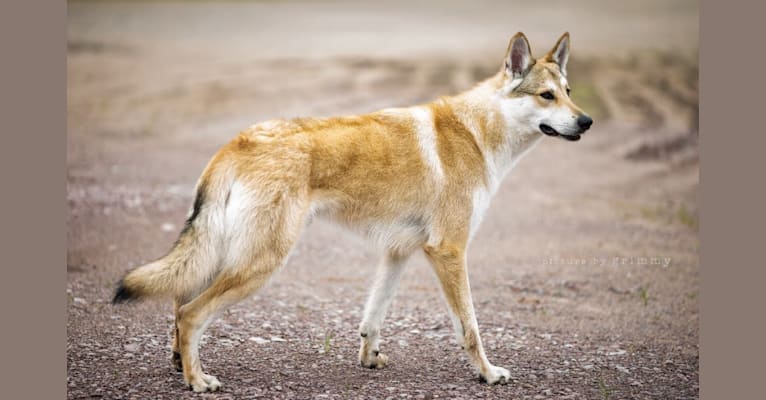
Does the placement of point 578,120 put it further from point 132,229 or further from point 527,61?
point 132,229

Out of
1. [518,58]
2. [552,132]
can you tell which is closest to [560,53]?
[518,58]

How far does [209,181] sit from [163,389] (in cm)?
124

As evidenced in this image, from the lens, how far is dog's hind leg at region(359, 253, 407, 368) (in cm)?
467

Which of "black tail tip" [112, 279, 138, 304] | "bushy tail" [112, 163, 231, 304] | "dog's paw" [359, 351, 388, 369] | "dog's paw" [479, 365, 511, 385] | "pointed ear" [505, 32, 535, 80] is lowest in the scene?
"dog's paw" [359, 351, 388, 369]

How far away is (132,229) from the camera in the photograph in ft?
26.1

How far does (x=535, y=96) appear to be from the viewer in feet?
15.3

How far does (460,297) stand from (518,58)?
165 centimetres

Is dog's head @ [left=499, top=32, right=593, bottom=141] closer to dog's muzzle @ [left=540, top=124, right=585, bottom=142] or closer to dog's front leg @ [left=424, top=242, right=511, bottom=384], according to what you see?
dog's muzzle @ [left=540, top=124, right=585, bottom=142]

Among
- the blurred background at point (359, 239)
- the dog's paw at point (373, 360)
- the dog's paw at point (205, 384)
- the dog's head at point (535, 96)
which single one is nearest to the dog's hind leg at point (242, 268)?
the dog's paw at point (205, 384)

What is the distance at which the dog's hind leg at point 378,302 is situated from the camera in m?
4.67

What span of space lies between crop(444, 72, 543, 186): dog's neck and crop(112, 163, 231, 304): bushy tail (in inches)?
68.7

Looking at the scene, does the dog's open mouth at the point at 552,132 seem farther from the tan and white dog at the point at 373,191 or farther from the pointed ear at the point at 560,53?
the pointed ear at the point at 560,53

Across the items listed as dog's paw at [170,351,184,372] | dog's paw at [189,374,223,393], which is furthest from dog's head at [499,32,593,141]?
dog's paw at [170,351,184,372]

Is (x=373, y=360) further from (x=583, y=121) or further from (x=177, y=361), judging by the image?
(x=583, y=121)
